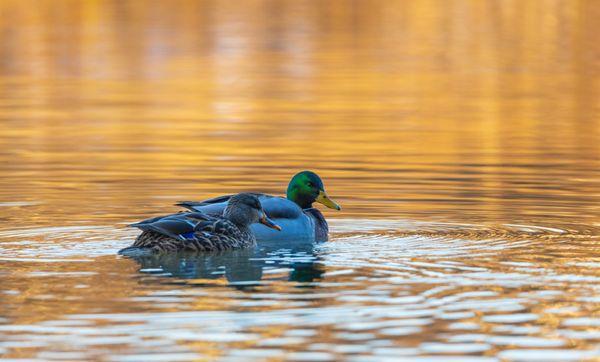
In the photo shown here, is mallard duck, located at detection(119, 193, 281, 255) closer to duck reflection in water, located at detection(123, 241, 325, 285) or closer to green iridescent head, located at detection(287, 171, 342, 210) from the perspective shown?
duck reflection in water, located at detection(123, 241, 325, 285)

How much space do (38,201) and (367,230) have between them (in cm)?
349

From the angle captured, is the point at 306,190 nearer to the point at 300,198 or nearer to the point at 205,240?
the point at 300,198

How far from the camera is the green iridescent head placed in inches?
571

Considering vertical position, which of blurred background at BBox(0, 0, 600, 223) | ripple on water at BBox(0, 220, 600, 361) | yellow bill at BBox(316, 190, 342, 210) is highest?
blurred background at BBox(0, 0, 600, 223)

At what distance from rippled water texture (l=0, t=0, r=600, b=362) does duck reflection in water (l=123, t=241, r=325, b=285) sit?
0.04 meters

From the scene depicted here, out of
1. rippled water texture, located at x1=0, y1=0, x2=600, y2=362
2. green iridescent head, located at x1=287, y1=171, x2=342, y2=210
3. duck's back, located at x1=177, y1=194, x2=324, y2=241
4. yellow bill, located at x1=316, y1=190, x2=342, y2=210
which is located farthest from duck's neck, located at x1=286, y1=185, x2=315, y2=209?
duck's back, located at x1=177, y1=194, x2=324, y2=241

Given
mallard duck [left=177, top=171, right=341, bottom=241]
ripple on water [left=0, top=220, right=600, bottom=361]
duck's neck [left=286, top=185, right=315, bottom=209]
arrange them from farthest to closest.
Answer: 1. duck's neck [left=286, top=185, right=315, bottom=209]
2. mallard duck [left=177, top=171, right=341, bottom=241]
3. ripple on water [left=0, top=220, right=600, bottom=361]

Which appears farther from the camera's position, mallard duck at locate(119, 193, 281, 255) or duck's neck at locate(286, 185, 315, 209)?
duck's neck at locate(286, 185, 315, 209)

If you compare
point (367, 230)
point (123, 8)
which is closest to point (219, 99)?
point (367, 230)

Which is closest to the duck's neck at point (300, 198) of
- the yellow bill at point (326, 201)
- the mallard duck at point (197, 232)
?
the yellow bill at point (326, 201)

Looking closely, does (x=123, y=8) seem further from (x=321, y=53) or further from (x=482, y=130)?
(x=482, y=130)

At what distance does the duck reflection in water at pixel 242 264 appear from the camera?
11.2 meters

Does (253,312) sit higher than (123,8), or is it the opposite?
(123,8)

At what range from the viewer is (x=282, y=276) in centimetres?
1123
